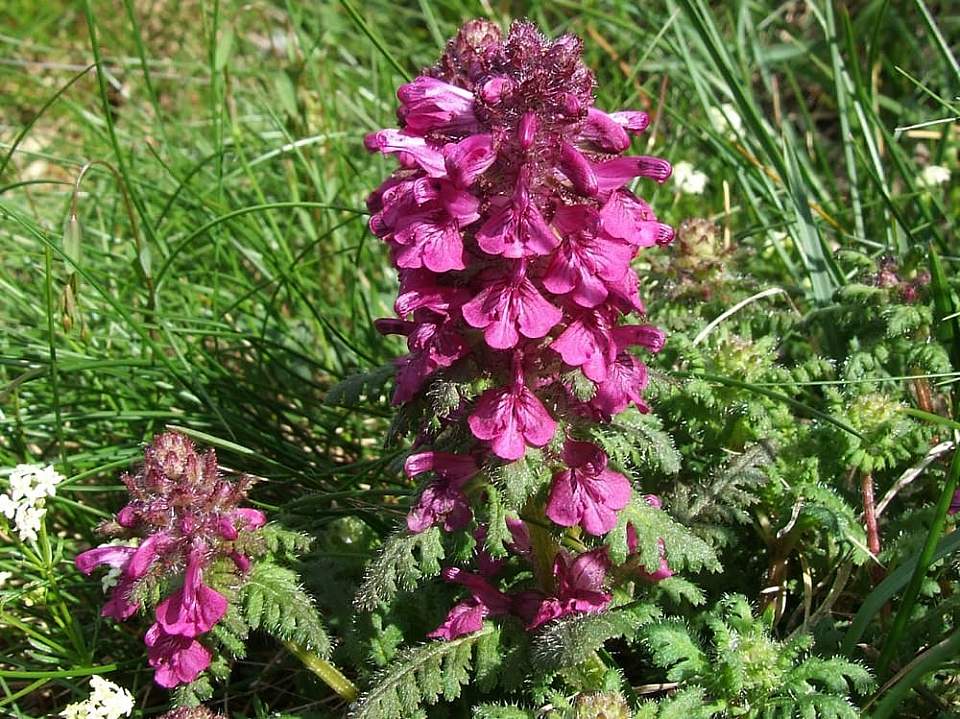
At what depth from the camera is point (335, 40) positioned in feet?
17.4

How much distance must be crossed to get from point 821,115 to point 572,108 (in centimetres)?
348

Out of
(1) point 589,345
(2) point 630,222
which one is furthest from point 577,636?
(2) point 630,222

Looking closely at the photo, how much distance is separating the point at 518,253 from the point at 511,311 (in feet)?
0.40

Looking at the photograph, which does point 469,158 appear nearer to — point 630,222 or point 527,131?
point 527,131

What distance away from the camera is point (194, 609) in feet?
6.80

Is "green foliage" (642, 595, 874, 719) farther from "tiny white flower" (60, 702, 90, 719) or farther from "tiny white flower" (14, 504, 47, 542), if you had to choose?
"tiny white flower" (14, 504, 47, 542)

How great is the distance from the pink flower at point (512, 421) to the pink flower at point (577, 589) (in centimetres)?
41

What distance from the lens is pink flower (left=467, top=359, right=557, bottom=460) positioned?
196cm

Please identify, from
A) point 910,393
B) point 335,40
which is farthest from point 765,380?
point 335,40

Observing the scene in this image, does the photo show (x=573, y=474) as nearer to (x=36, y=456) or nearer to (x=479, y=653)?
(x=479, y=653)

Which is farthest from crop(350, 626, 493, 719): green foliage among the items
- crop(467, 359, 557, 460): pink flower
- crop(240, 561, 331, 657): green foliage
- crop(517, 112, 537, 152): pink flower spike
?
crop(517, 112, 537, 152): pink flower spike

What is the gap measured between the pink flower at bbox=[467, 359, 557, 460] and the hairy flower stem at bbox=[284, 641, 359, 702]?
68 centimetres

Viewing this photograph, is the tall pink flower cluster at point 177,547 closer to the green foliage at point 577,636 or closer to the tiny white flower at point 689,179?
the green foliage at point 577,636

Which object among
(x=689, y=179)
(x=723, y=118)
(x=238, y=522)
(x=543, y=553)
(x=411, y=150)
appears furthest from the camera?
(x=689, y=179)
